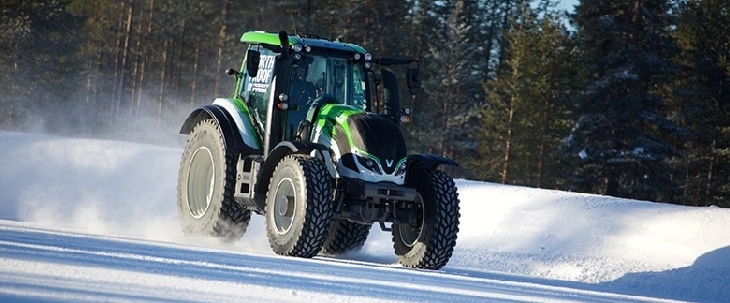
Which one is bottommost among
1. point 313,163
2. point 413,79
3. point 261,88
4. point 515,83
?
point 313,163

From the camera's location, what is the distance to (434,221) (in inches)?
488

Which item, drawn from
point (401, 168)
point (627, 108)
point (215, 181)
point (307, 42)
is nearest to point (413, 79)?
point (401, 168)

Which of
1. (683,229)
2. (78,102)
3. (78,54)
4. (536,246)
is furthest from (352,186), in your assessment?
(78,54)

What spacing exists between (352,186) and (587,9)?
3300 centimetres

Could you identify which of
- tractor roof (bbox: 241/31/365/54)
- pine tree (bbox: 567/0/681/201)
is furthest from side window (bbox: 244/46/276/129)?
pine tree (bbox: 567/0/681/201)

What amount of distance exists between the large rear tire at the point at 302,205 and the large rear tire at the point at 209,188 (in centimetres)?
146

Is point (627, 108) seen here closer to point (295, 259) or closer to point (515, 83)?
point (515, 83)

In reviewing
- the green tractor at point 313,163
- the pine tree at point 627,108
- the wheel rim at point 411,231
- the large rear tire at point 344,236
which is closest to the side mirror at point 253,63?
the green tractor at point 313,163

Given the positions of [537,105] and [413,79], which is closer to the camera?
[413,79]

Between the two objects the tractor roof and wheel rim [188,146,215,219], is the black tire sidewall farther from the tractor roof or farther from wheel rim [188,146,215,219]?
the tractor roof

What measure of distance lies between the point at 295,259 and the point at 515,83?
3676 cm

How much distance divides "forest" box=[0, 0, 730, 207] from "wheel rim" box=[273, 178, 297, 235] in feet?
90.9

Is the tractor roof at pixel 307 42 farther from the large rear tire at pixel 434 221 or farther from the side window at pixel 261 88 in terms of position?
the large rear tire at pixel 434 221

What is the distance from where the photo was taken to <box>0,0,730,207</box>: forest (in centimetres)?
3931
